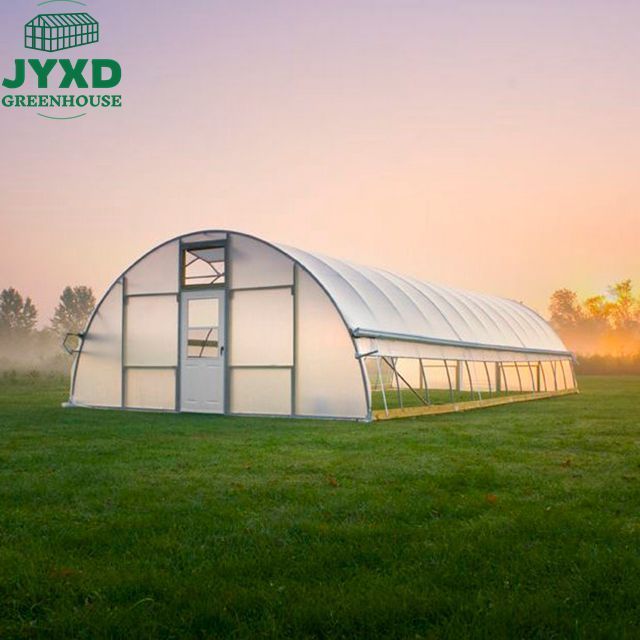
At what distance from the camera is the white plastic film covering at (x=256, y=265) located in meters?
18.2

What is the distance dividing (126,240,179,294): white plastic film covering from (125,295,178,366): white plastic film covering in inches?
10.4

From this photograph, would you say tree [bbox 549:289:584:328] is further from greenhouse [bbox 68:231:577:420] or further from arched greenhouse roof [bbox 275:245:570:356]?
greenhouse [bbox 68:231:577:420]

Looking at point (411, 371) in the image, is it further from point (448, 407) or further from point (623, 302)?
point (623, 302)

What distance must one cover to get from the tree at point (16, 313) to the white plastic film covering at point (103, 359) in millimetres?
80731

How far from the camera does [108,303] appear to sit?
2119 cm

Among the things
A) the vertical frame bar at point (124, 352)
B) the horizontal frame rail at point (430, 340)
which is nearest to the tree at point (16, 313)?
the horizontal frame rail at point (430, 340)

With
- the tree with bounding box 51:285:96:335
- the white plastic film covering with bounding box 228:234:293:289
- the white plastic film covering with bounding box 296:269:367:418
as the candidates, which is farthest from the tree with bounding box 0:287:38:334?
the white plastic film covering with bounding box 296:269:367:418

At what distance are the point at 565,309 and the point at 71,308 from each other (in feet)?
210

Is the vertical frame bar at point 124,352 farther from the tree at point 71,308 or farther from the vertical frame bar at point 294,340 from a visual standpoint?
the tree at point 71,308

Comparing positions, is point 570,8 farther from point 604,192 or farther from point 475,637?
point 475,637

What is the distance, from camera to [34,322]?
99.8m

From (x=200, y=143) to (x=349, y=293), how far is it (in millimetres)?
10449

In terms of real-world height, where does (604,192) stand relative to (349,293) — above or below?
above

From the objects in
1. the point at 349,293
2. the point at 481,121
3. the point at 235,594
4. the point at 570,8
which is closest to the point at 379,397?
the point at 349,293
